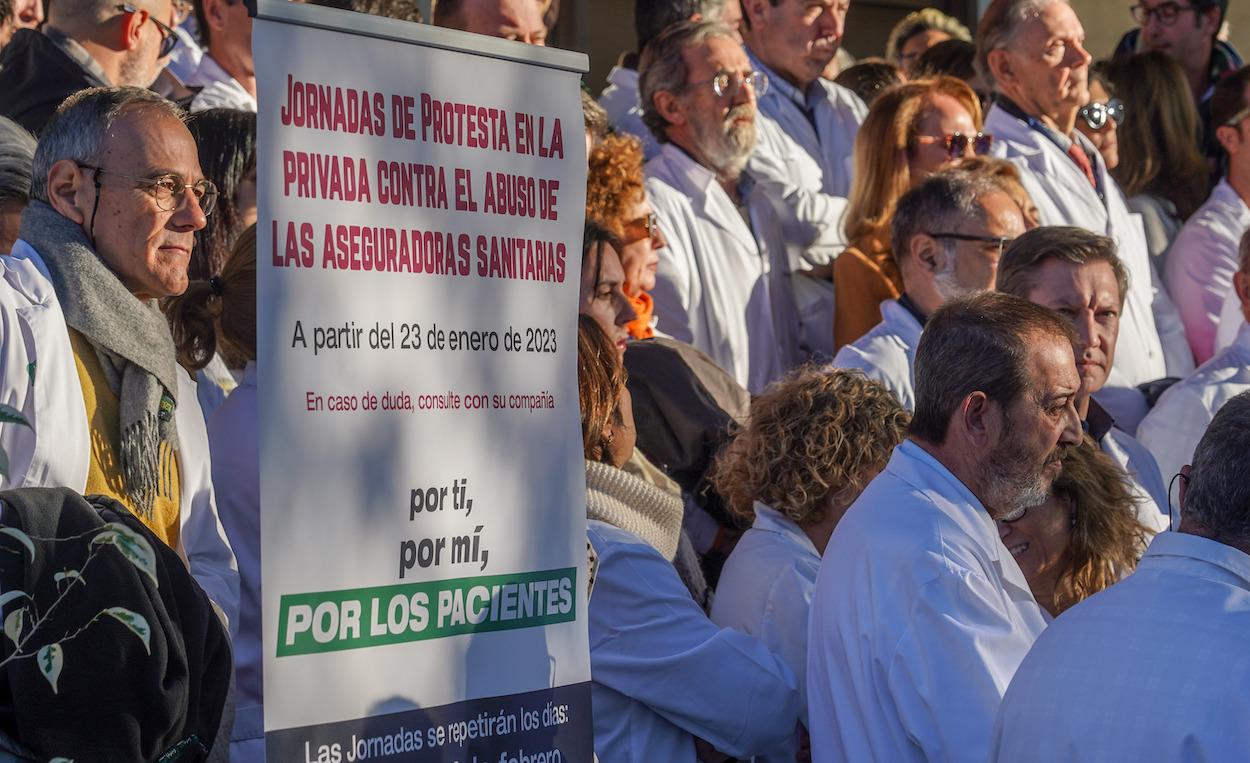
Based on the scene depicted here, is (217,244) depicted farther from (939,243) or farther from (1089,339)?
(1089,339)

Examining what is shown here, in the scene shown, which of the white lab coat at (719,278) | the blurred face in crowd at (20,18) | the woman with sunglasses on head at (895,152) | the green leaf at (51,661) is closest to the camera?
the green leaf at (51,661)

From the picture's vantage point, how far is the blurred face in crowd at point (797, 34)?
6762 mm

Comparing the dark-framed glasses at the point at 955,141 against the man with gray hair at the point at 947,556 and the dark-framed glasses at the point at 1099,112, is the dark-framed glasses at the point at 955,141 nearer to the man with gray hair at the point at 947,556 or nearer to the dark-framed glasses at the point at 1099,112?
the dark-framed glasses at the point at 1099,112

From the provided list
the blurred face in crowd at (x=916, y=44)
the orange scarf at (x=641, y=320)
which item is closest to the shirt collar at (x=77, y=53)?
the orange scarf at (x=641, y=320)

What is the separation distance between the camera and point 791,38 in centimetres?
679

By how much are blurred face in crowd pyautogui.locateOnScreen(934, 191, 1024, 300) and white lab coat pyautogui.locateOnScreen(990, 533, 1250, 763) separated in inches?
93.1

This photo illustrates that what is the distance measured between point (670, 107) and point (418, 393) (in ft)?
12.3

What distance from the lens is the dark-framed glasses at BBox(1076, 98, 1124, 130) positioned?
6.68m

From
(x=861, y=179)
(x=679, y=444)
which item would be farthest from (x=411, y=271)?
(x=861, y=179)

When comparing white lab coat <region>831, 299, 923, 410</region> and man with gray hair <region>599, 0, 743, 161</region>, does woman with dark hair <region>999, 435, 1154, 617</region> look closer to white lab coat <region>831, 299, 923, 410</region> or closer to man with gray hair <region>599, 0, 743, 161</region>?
white lab coat <region>831, 299, 923, 410</region>

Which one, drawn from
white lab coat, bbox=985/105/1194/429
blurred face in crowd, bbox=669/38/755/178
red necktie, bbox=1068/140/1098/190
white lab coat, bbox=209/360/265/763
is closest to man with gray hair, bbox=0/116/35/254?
white lab coat, bbox=209/360/265/763

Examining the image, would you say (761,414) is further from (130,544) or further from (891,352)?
(130,544)

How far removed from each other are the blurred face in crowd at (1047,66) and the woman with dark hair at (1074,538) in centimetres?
307

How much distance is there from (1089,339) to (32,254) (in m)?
3.14
